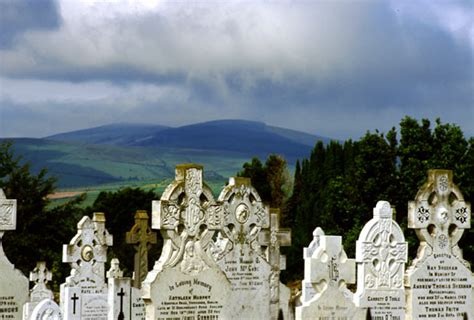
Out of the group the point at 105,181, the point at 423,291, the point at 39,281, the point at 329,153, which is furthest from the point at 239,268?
the point at 105,181

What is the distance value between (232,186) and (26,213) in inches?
1295

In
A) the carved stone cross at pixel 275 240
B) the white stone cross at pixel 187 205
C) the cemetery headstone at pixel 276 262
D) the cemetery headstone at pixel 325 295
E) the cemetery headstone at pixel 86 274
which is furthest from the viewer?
the cemetery headstone at pixel 86 274

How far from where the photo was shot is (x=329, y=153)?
7388cm

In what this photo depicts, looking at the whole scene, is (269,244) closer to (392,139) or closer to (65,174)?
Answer: (392,139)

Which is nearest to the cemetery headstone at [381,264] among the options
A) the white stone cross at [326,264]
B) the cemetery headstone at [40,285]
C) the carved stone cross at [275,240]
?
the white stone cross at [326,264]

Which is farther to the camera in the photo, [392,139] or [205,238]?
[392,139]

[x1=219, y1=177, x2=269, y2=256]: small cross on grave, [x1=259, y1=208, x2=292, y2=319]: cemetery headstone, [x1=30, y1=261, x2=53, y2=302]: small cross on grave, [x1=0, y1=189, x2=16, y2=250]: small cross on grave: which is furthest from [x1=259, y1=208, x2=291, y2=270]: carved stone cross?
[x1=30, y1=261, x2=53, y2=302]: small cross on grave

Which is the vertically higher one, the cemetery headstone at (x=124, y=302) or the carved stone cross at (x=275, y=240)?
the carved stone cross at (x=275, y=240)

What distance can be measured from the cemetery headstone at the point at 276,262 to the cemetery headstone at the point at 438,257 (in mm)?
2566

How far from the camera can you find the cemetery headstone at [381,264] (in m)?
22.0

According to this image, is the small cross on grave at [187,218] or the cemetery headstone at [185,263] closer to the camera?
the cemetery headstone at [185,263]

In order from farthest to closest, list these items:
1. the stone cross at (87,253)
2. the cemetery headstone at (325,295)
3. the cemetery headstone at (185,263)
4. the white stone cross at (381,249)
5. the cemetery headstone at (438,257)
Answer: the stone cross at (87,253) → the white stone cross at (381,249) → the cemetery headstone at (438,257) → the cemetery headstone at (325,295) → the cemetery headstone at (185,263)

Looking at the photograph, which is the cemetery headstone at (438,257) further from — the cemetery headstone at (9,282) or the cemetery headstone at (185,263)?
the cemetery headstone at (9,282)

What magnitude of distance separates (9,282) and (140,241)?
7.20 metres
